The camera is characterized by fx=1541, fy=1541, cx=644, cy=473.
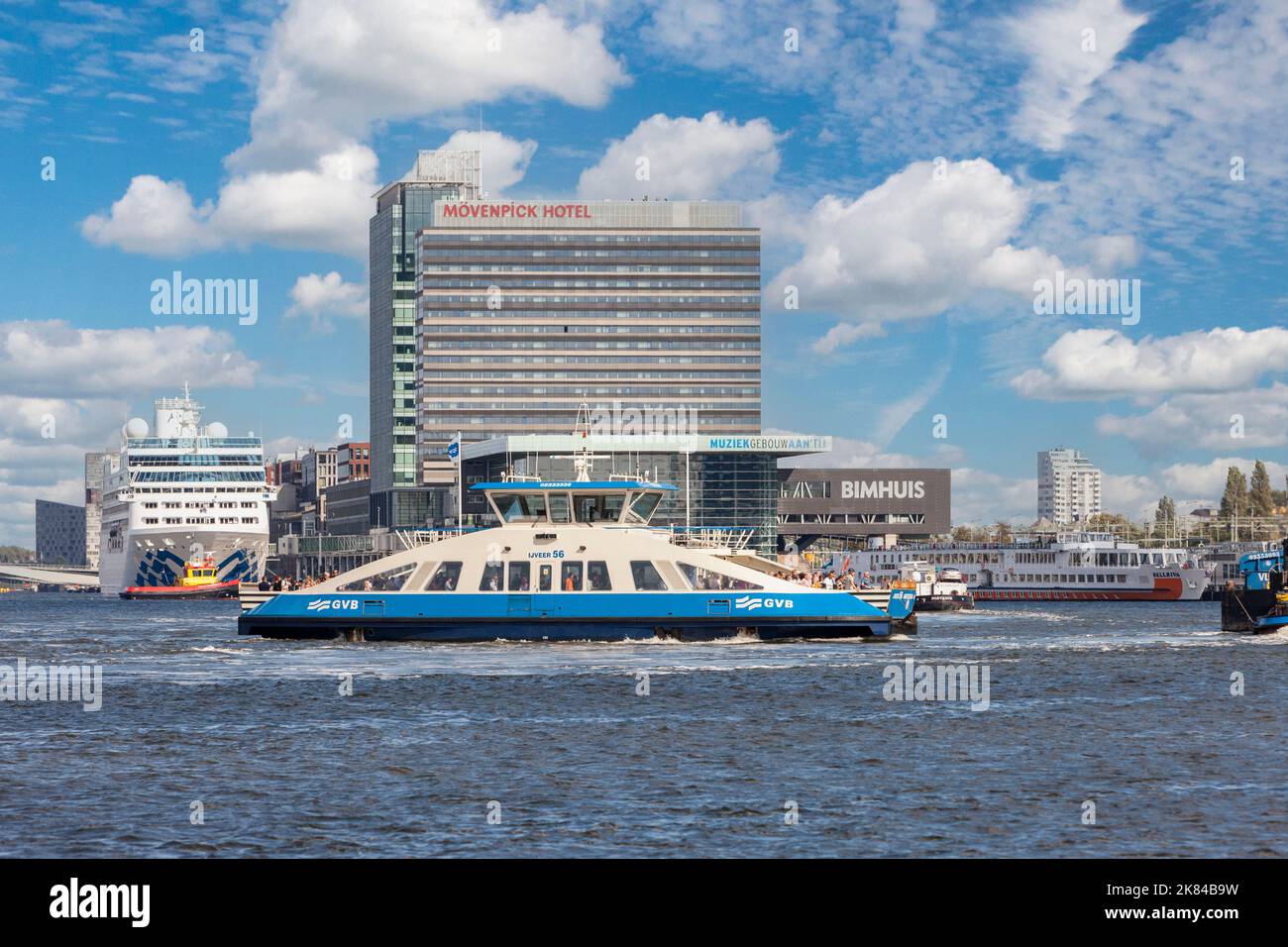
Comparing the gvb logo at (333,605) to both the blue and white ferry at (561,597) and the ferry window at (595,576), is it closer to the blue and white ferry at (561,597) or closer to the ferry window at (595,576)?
the blue and white ferry at (561,597)

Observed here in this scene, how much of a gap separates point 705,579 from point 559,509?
9220 millimetres

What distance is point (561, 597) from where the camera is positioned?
71.0 metres

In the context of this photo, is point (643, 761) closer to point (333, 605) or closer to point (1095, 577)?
point (333, 605)

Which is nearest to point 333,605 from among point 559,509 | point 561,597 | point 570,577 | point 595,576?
point 561,597

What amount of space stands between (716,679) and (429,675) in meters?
10.4

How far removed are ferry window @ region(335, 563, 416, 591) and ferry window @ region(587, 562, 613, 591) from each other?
27.0 feet

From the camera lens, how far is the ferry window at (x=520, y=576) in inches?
2820

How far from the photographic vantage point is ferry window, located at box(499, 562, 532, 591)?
71.6 metres

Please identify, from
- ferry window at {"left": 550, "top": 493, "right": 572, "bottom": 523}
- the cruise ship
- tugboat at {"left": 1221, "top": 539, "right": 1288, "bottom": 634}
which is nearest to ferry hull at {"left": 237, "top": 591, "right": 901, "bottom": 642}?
ferry window at {"left": 550, "top": 493, "right": 572, "bottom": 523}

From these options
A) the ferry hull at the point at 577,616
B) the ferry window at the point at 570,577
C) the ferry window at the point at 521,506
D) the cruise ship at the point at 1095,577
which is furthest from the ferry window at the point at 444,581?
the cruise ship at the point at 1095,577
